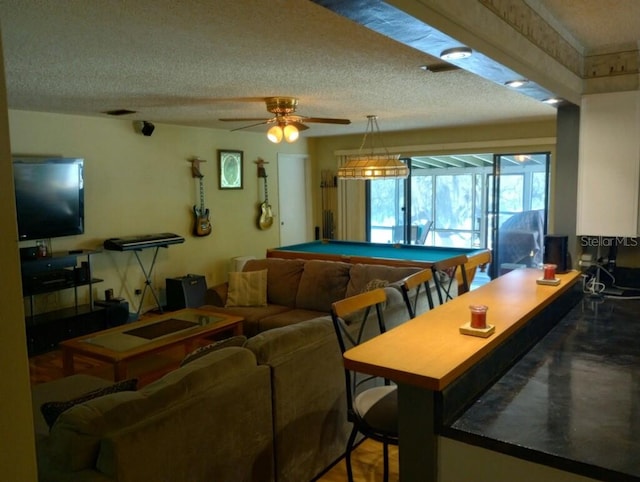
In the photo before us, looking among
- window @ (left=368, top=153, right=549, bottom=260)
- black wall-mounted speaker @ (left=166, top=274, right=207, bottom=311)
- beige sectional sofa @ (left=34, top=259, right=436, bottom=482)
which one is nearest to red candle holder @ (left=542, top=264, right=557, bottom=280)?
beige sectional sofa @ (left=34, top=259, right=436, bottom=482)

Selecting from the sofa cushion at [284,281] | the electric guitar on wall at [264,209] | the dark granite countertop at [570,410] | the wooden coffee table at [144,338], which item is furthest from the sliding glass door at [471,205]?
the dark granite countertop at [570,410]

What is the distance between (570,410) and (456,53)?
4.45 ft

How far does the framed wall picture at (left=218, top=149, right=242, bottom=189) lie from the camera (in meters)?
7.18

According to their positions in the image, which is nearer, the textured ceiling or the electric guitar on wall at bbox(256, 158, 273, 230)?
the textured ceiling

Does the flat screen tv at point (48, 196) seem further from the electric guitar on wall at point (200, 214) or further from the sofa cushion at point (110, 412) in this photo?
the sofa cushion at point (110, 412)

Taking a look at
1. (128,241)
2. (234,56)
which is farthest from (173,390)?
(128,241)

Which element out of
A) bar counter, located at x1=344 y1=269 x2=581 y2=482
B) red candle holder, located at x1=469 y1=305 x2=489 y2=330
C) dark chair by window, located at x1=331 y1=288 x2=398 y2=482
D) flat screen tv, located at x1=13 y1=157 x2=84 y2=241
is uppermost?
flat screen tv, located at x1=13 y1=157 x2=84 y2=241

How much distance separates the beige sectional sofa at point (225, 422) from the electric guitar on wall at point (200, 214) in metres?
3.94

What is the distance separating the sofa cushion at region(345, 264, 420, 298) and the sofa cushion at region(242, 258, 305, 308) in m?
0.57

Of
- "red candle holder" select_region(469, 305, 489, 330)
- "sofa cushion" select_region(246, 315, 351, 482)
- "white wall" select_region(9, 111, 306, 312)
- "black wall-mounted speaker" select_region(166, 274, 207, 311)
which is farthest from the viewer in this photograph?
"black wall-mounted speaker" select_region(166, 274, 207, 311)

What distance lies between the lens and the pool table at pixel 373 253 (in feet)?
18.1

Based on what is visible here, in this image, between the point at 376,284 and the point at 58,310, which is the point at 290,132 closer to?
the point at 376,284

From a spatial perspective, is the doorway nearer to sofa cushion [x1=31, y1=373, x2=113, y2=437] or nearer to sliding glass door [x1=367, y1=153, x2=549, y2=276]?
sliding glass door [x1=367, y1=153, x2=549, y2=276]

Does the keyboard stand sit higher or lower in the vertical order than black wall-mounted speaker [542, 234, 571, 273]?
lower
